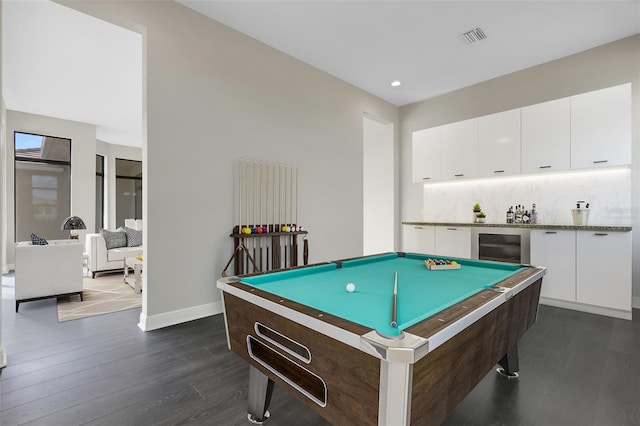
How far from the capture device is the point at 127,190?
821 centimetres

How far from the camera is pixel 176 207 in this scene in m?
2.81

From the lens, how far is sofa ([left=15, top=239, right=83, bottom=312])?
10.3 feet

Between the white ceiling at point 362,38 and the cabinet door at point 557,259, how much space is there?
2150mm

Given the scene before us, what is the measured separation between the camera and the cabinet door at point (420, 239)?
14.4 feet

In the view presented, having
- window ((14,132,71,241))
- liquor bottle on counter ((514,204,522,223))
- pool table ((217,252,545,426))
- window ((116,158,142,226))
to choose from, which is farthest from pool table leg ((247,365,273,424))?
window ((116,158,142,226))

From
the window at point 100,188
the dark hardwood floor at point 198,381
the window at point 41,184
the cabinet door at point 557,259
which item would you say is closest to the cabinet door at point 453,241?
the cabinet door at point 557,259

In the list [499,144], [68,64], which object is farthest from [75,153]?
[499,144]

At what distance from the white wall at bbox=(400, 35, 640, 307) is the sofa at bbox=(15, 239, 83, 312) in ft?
15.6

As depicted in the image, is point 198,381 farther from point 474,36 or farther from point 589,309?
point 474,36

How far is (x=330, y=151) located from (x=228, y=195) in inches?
66.3

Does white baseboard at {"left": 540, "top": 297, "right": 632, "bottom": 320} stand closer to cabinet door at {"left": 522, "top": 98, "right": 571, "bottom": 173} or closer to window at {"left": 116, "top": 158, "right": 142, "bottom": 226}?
cabinet door at {"left": 522, "top": 98, "right": 571, "bottom": 173}

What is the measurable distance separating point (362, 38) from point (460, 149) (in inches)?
84.0

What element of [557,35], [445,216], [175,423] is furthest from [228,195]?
[557,35]

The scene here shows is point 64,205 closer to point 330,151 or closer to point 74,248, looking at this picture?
point 74,248
